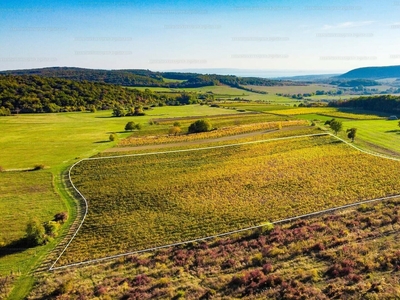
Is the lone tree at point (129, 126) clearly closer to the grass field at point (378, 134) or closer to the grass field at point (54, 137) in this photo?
the grass field at point (54, 137)

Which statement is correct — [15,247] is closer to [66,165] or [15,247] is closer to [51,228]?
[51,228]

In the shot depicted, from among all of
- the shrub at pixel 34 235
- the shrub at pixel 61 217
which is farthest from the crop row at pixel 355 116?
the shrub at pixel 34 235

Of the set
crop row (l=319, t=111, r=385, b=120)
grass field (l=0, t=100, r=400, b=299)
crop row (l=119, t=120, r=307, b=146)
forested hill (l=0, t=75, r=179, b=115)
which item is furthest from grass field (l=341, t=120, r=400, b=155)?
forested hill (l=0, t=75, r=179, b=115)

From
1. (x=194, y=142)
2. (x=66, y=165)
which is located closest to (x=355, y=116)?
(x=194, y=142)

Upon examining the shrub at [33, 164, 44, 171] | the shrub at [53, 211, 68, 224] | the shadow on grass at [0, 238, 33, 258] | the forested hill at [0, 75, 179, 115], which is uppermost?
the forested hill at [0, 75, 179, 115]

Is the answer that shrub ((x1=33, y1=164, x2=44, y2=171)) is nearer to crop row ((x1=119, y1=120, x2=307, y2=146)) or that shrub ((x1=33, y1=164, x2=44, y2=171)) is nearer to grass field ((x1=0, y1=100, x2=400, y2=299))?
grass field ((x1=0, y1=100, x2=400, y2=299))

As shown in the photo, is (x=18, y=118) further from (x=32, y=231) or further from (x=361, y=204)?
(x=361, y=204)
